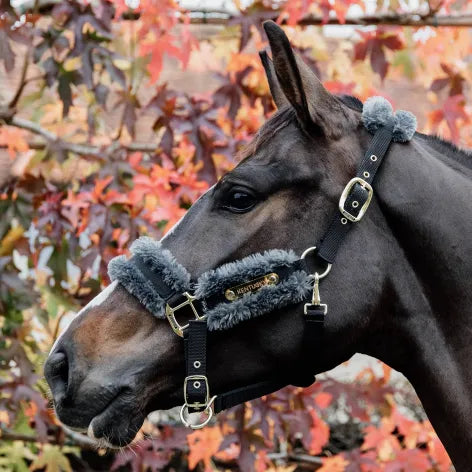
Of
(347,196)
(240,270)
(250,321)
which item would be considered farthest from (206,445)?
(347,196)

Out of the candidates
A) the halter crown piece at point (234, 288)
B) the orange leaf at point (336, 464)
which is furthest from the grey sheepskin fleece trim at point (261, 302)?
the orange leaf at point (336, 464)

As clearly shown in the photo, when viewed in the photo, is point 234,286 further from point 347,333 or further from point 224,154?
point 224,154

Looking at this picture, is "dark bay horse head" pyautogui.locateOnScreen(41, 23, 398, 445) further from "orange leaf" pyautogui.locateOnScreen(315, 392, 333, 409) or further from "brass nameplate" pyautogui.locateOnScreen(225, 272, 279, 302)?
"orange leaf" pyautogui.locateOnScreen(315, 392, 333, 409)

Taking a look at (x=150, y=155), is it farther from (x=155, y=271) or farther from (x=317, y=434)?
(x=155, y=271)

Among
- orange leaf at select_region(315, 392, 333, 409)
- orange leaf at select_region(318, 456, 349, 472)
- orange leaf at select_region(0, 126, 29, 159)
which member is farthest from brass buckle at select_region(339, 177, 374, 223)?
orange leaf at select_region(0, 126, 29, 159)

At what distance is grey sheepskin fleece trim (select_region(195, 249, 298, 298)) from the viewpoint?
2.13 metres

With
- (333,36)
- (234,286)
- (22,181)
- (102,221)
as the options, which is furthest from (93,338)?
(333,36)

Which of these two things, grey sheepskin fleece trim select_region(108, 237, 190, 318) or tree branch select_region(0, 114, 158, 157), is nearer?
grey sheepskin fleece trim select_region(108, 237, 190, 318)

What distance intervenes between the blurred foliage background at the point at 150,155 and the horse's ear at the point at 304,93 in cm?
130

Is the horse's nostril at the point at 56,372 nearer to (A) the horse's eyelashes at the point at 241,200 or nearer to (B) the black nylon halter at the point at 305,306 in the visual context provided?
(B) the black nylon halter at the point at 305,306

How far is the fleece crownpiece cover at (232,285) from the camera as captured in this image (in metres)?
2.14

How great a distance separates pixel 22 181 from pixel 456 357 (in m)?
2.33

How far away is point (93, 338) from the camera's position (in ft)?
6.97

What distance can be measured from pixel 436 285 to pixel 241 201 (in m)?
0.61
